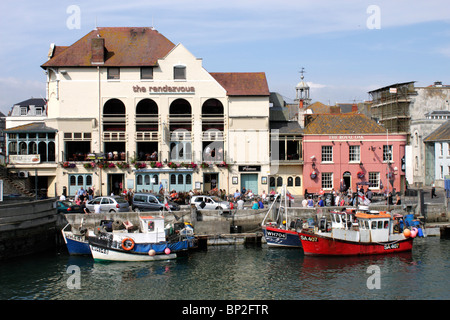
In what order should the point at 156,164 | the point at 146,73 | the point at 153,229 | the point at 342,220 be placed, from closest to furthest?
1. the point at 153,229
2. the point at 342,220
3. the point at 156,164
4. the point at 146,73

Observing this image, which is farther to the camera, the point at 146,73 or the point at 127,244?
the point at 146,73

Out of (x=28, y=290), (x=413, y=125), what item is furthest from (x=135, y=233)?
(x=413, y=125)

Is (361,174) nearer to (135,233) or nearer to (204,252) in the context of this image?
(204,252)

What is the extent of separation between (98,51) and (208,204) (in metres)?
20.1

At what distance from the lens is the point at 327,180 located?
176ft

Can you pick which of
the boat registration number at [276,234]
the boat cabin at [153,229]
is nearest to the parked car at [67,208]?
the boat cabin at [153,229]

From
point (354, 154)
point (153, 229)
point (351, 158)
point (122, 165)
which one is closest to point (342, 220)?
point (153, 229)

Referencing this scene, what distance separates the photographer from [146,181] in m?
51.7

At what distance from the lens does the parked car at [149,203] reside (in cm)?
4206

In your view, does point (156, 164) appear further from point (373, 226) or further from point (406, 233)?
point (406, 233)

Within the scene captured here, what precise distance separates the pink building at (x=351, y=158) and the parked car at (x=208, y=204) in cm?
1359

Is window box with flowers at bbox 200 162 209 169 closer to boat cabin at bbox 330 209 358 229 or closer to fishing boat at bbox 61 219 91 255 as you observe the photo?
boat cabin at bbox 330 209 358 229

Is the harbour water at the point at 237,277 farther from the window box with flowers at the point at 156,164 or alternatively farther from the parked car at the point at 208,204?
the window box with flowers at the point at 156,164

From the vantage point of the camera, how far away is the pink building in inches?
2104
